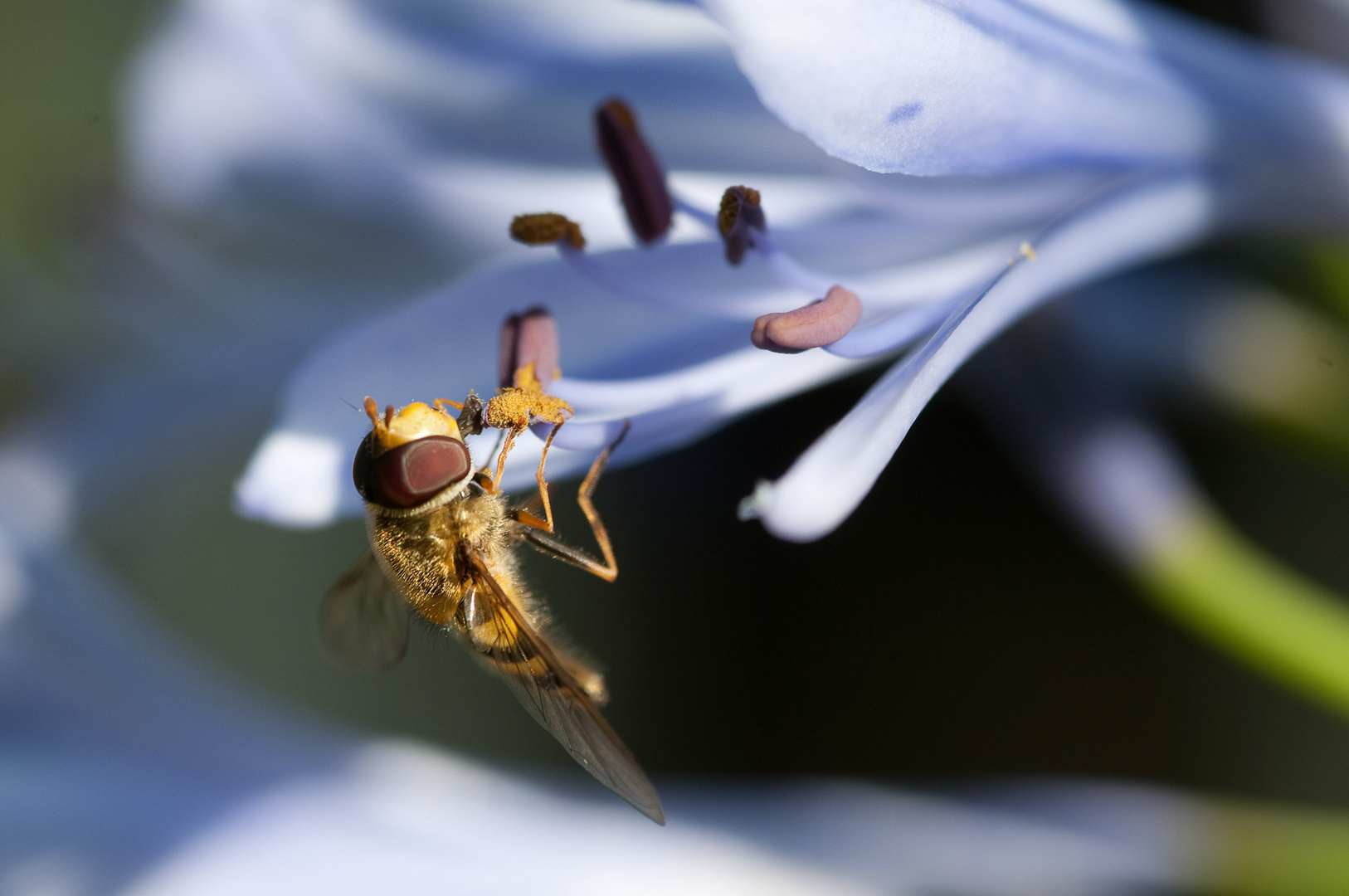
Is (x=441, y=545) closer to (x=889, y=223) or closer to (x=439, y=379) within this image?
(x=439, y=379)

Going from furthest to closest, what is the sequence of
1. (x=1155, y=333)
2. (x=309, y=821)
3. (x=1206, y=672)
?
(x=1206, y=672)
(x=1155, y=333)
(x=309, y=821)

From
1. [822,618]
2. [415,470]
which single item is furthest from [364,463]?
[822,618]

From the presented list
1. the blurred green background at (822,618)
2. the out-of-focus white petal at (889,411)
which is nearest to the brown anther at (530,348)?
the out-of-focus white petal at (889,411)

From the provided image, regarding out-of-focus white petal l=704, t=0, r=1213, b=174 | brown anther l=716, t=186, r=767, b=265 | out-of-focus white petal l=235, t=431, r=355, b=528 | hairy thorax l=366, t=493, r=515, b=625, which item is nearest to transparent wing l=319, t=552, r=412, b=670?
hairy thorax l=366, t=493, r=515, b=625

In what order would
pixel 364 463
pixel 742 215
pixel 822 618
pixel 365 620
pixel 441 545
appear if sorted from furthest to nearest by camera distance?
pixel 822 618, pixel 365 620, pixel 441 545, pixel 364 463, pixel 742 215

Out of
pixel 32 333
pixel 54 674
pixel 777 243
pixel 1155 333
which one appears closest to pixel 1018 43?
pixel 777 243

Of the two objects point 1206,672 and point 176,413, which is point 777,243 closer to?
point 176,413
